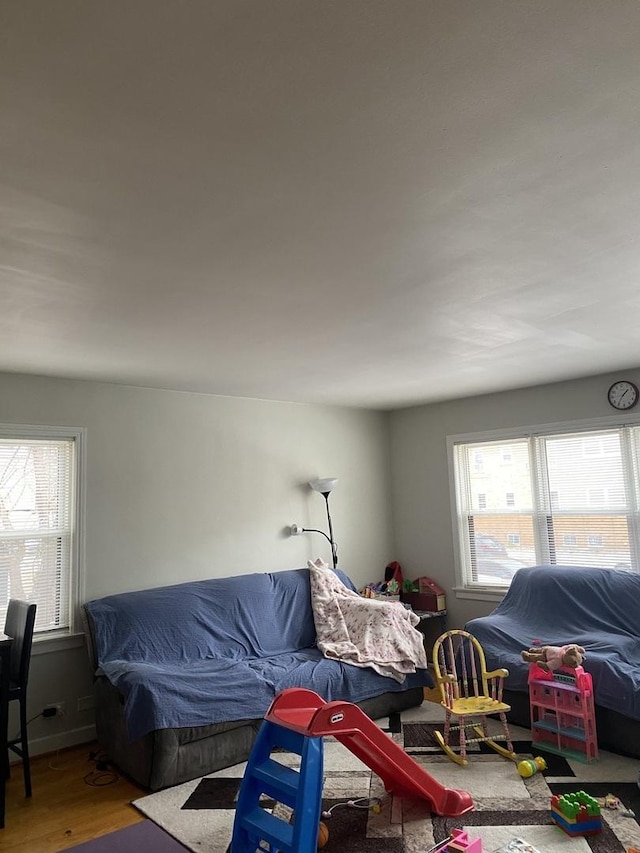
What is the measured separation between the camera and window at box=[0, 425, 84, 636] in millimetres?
4113

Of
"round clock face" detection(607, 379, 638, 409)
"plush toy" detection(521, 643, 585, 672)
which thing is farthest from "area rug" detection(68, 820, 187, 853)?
"round clock face" detection(607, 379, 638, 409)

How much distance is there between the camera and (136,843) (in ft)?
7.98

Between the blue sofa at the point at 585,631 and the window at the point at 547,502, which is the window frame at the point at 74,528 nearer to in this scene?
the blue sofa at the point at 585,631

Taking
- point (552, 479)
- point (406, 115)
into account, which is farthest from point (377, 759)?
point (552, 479)

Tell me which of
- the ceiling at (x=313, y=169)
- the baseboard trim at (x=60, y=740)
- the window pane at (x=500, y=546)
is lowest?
the baseboard trim at (x=60, y=740)

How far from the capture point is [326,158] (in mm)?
1735

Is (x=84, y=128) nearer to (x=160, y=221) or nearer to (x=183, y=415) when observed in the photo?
(x=160, y=221)

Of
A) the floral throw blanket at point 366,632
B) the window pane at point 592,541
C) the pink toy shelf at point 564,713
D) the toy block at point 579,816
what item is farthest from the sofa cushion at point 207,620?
the toy block at point 579,816

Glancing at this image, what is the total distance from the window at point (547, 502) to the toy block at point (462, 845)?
2874 millimetres

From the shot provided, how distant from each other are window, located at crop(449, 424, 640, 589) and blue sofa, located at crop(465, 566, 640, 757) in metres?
0.36

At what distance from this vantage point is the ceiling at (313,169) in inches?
50.4

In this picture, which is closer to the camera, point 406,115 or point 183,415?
point 406,115

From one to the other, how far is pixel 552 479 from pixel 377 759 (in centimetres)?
308

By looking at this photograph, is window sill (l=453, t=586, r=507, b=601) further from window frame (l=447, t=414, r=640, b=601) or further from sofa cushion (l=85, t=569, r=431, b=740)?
sofa cushion (l=85, t=569, r=431, b=740)
